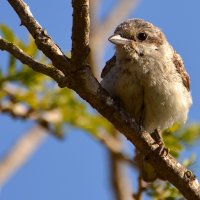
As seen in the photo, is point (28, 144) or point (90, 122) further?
point (28, 144)

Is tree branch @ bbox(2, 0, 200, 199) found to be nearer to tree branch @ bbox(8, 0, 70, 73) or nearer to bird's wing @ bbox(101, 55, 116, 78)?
tree branch @ bbox(8, 0, 70, 73)

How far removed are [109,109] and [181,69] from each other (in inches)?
58.9

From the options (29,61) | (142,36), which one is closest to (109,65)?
(142,36)

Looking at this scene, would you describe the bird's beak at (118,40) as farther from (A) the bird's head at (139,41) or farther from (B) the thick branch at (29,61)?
(B) the thick branch at (29,61)

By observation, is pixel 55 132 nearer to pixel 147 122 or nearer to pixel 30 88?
pixel 30 88

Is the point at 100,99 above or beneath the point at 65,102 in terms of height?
beneath

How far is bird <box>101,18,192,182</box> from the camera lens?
4.07 m

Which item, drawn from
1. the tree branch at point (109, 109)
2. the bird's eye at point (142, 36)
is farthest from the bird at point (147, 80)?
the tree branch at point (109, 109)

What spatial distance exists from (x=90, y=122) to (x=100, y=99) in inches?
48.8

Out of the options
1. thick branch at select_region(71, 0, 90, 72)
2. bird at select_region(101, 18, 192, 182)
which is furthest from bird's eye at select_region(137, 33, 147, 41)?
thick branch at select_region(71, 0, 90, 72)

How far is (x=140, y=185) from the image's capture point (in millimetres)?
3471

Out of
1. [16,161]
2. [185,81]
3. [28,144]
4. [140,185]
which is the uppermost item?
[185,81]

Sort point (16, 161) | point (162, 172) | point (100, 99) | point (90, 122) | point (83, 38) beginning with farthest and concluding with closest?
point (16, 161) < point (90, 122) < point (162, 172) < point (100, 99) < point (83, 38)

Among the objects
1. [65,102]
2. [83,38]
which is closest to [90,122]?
[65,102]
